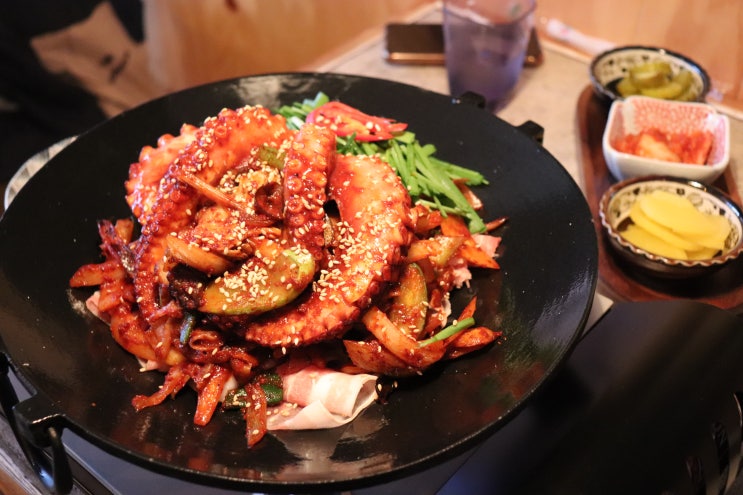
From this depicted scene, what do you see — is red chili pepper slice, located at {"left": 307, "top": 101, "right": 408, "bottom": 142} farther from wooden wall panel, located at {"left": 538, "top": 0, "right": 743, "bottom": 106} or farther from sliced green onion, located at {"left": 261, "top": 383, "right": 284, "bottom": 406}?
wooden wall panel, located at {"left": 538, "top": 0, "right": 743, "bottom": 106}

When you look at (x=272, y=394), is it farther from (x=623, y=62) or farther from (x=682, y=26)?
(x=682, y=26)

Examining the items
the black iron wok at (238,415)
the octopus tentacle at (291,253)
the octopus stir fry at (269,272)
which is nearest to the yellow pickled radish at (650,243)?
the black iron wok at (238,415)

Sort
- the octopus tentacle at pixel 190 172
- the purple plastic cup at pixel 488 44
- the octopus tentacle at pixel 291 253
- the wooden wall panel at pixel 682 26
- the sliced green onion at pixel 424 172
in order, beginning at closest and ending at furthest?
the octopus tentacle at pixel 291 253, the octopus tentacle at pixel 190 172, the sliced green onion at pixel 424 172, the purple plastic cup at pixel 488 44, the wooden wall panel at pixel 682 26

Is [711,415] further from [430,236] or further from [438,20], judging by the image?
[438,20]

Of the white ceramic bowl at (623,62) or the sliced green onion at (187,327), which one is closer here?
the sliced green onion at (187,327)

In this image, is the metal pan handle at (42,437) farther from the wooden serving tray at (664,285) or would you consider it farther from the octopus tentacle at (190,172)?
the wooden serving tray at (664,285)

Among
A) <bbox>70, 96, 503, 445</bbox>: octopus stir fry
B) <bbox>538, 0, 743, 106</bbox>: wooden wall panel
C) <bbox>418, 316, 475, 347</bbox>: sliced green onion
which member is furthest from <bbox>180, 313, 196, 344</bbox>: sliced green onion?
<bbox>538, 0, 743, 106</bbox>: wooden wall panel
